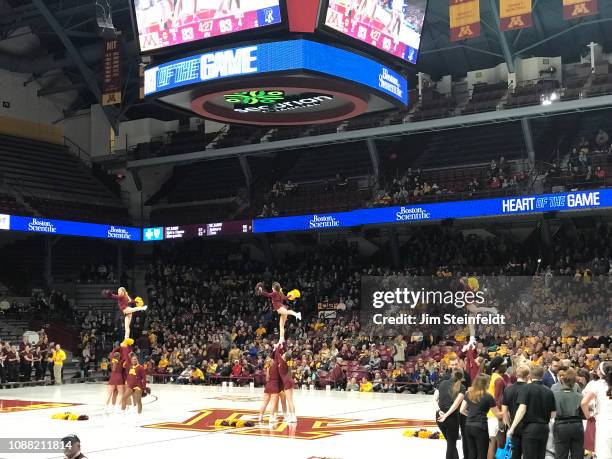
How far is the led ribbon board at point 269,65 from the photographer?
18.0 meters

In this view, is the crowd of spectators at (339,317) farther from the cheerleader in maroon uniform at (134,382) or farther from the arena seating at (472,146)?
the cheerleader in maroon uniform at (134,382)

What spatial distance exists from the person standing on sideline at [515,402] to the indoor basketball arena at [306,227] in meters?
0.03

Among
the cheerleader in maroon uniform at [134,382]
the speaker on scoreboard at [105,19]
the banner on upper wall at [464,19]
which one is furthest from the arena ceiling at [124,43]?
the cheerleader in maroon uniform at [134,382]

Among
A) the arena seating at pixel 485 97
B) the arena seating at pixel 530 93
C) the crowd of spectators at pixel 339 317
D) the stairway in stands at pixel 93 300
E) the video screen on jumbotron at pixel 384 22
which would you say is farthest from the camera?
the stairway in stands at pixel 93 300

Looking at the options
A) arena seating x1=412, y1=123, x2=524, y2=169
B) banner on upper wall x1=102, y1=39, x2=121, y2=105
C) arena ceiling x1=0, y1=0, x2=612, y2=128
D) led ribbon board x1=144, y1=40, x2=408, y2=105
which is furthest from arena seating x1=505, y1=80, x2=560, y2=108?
banner on upper wall x1=102, y1=39, x2=121, y2=105

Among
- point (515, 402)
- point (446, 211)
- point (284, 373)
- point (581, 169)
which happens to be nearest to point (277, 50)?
point (284, 373)

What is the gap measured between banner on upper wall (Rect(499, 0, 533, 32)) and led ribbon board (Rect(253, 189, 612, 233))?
6.45 meters

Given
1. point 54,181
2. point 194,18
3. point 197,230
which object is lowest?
point 197,230

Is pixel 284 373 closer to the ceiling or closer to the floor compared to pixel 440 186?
closer to the floor

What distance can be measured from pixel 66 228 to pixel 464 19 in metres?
20.0

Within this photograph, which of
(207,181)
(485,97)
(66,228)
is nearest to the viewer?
(485,97)

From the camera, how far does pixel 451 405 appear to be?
36.2ft

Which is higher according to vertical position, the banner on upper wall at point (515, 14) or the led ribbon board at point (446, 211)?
the banner on upper wall at point (515, 14)

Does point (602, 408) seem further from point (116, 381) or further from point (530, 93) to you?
point (530, 93)
